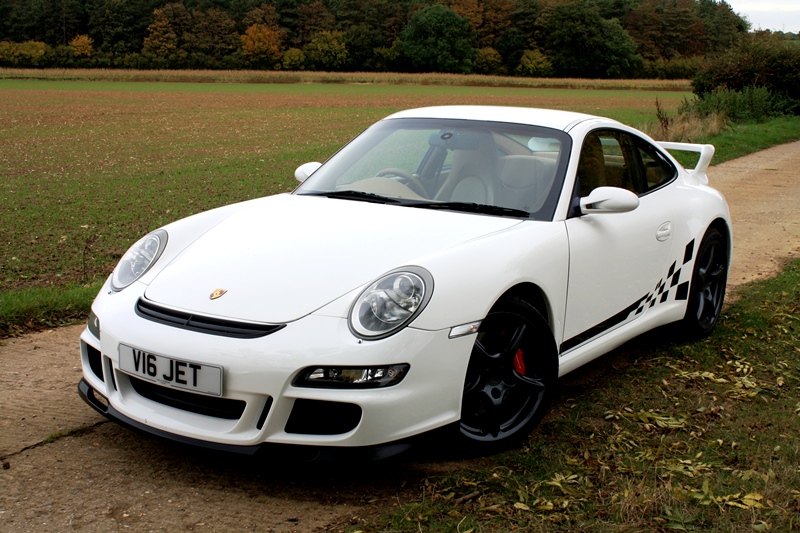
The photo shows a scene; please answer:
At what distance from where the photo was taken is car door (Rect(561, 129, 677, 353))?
4.06 metres

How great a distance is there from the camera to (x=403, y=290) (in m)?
3.24

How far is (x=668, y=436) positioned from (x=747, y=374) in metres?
1.16

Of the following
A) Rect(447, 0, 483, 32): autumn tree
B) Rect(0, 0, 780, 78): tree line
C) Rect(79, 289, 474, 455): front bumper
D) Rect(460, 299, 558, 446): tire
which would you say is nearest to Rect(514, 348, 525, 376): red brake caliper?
Rect(460, 299, 558, 446): tire

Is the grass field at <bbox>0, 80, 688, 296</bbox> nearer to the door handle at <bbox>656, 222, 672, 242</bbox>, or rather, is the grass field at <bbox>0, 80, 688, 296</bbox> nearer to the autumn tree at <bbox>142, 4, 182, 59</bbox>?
the door handle at <bbox>656, 222, 672, 242</bbox>

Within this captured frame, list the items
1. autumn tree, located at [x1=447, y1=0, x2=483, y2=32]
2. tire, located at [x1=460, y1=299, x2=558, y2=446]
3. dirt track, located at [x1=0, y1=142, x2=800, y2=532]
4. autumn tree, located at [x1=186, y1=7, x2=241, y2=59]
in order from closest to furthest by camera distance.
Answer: dirt track, located at [x1=0, y1=142, x2=800, y2=532] < tire, located at [x1=460, y1=299, x2=558, y2=446] < autumn tree, located at [x1=186, y1=7, x2=241, y2=59] < autumn tree, located at [x1=447, y1=0, x2=483, y2=32]

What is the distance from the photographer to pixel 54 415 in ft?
13.2

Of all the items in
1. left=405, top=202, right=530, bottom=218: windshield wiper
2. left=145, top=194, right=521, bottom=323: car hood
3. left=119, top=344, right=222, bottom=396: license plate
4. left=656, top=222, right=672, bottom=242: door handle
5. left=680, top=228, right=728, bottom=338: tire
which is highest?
left=405, top=202, right=530, bottom=218: windshield wiper

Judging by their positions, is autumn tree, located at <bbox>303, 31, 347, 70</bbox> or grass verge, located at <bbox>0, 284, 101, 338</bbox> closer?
grass verge, located at <bbox>0, 284, 101, 338</bbox>

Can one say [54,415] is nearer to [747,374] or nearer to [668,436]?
[668,436]

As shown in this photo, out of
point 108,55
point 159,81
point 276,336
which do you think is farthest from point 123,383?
point 108,55

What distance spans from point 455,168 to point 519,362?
3.83 ft

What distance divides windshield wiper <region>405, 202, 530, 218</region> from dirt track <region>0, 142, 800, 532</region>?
122 cm

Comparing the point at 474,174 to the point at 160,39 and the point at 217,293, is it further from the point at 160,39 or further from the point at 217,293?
the point at 160,39

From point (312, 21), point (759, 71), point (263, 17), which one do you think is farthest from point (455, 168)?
point (312, 21)
